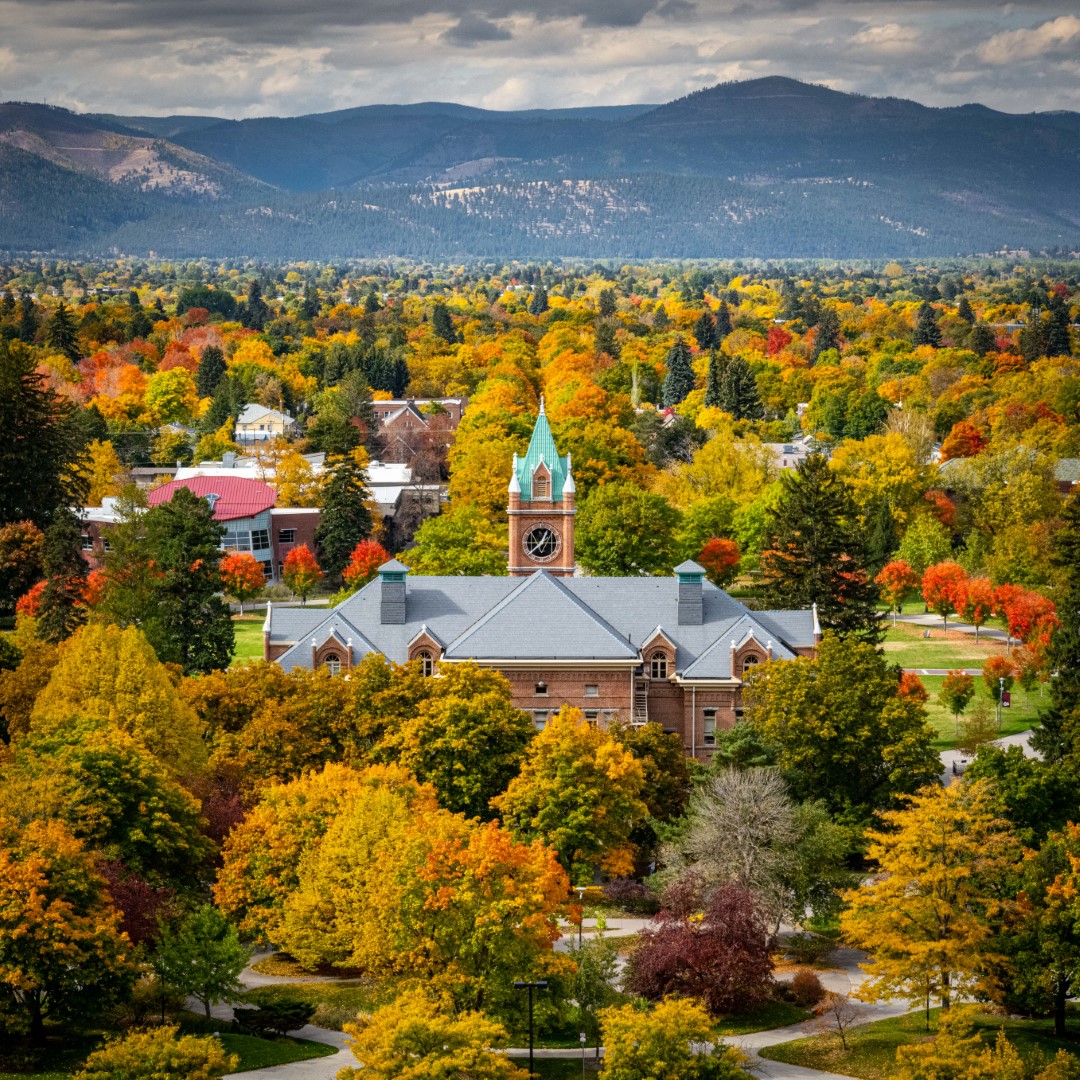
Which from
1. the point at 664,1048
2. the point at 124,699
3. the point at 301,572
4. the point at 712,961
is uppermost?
the point at 301,572

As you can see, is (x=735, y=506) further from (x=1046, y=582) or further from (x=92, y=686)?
(x=92, y=686)

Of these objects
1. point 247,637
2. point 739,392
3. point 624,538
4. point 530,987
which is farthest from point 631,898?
point 739,392

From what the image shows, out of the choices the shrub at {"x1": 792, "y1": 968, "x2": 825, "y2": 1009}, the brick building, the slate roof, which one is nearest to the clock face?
the brick building

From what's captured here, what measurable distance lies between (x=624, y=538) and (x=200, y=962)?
43.2 meters

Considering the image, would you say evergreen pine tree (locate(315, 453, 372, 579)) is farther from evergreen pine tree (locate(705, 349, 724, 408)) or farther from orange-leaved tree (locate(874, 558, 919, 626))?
evergreen pine tree (locate(705, 349, 724, 408))

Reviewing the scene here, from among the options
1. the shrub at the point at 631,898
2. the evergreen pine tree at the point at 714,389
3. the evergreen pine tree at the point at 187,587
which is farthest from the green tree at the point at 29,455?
the evergreen pine tree at the point at 714,389

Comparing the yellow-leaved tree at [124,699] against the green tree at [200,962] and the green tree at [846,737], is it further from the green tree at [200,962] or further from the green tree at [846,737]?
the green tree at [846,737]

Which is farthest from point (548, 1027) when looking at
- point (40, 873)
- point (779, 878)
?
point (40, 873)

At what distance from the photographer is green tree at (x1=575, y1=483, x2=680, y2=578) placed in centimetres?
9250

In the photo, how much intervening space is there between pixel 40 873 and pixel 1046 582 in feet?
236

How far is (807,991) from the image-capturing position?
56.0 metres

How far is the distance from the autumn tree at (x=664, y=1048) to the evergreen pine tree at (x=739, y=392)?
12859 cm

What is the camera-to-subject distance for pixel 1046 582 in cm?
10969

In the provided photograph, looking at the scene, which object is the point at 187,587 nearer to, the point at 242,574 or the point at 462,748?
the point at 462,748
